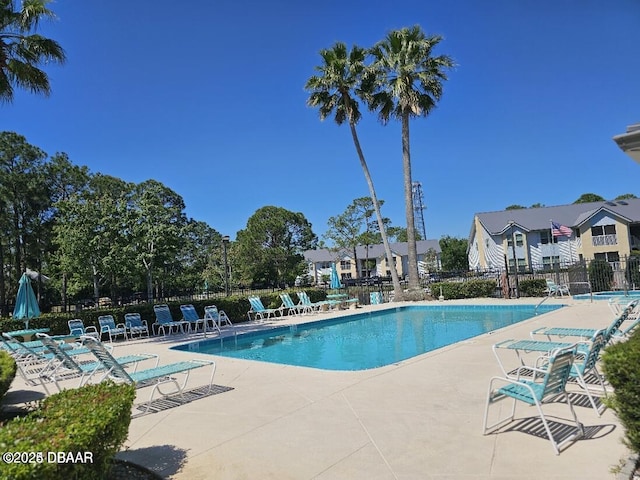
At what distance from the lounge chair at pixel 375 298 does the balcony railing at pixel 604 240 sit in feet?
68.0

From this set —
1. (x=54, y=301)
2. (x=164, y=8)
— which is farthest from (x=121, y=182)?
(x=164, y=8)

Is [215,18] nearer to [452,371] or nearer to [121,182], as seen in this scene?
[452,371]

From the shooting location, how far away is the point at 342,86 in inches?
908

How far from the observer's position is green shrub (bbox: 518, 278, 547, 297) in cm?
2006

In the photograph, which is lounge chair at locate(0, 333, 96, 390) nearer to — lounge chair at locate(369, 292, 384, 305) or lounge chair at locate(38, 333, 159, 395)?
lounge chair at locate(38, 333, 159, 395)

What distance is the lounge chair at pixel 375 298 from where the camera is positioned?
75.6 feet

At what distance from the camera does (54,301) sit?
36375 millimetres

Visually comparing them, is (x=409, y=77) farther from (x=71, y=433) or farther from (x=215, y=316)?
(x=71, y=433)

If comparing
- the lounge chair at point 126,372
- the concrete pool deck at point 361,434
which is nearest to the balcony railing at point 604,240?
the concrete pool deck at point 361,434

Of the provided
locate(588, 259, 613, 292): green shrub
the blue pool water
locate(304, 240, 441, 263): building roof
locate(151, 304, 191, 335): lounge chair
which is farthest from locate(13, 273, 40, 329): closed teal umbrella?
locate(304, 240, 441, 263): building roof

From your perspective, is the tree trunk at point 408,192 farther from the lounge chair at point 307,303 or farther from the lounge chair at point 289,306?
the lounge chair at point 289,306

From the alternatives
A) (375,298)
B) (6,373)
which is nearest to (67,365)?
(6,373)

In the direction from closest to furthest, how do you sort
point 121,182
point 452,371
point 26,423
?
point 26,423, point 452,371, point 121,182

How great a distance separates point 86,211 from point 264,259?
27.7m
